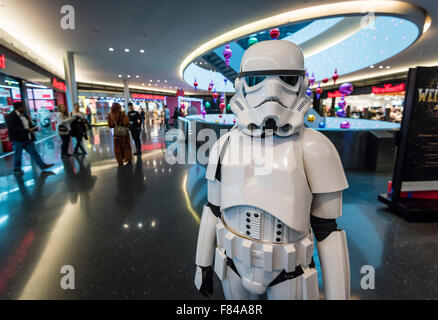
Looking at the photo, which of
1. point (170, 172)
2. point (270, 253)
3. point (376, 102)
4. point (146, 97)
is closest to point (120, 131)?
point (170, 172)

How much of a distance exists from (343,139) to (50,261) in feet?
17.7

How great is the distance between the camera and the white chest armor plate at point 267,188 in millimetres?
755

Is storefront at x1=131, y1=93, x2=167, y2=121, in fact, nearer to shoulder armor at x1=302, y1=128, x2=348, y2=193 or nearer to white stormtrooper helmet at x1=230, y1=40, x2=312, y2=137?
white stormtrooper helmet at x1=230, y1=40, x2=312, y2=137

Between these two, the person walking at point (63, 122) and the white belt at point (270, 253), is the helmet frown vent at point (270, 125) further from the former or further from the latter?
the person walking at point (63, 122)

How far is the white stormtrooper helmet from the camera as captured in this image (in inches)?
30.4

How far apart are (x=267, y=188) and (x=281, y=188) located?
0.05m

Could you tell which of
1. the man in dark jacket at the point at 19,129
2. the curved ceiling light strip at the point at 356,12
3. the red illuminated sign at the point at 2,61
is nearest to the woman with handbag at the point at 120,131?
the man in dark jacket at the point at 19,129

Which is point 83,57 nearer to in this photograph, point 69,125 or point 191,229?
point 69,125

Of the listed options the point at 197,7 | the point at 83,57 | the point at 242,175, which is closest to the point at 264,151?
the point at 242,175

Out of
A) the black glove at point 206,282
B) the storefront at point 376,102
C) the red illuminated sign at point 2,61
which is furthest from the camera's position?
the storefront at point 376,102

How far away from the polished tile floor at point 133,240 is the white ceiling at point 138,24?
3.59 metres

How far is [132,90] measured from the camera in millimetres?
19828

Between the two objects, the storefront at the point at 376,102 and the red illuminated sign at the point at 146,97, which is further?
the red illuminated sign at the point at 146,97


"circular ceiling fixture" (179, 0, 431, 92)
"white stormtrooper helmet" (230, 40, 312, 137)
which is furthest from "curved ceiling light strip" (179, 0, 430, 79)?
"white stormtrooper helmet" (230, 40, 312, 137)
